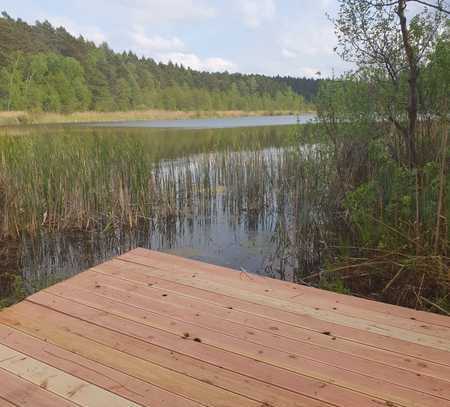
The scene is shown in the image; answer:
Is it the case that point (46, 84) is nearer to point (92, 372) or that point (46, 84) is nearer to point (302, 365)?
point (92, 372)

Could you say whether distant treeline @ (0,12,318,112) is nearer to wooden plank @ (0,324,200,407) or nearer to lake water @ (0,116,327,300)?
lake water @ (0,116,327,300)

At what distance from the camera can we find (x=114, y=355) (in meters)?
1.50

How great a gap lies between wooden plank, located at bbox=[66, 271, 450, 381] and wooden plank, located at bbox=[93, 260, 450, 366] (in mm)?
39

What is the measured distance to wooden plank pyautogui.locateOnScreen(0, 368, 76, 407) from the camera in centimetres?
125

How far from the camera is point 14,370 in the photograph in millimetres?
1425

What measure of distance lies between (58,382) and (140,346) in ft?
1.01

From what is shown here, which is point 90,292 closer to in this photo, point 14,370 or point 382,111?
point 14,370

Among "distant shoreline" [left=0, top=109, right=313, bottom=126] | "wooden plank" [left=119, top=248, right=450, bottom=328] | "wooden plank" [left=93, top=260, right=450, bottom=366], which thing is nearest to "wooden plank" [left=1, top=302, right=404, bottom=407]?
"wooden plank" [left=93, top=260, right=450, bottom=366]

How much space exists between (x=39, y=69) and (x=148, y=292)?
101 feet

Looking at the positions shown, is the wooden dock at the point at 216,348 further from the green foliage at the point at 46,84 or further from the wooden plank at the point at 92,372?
the green foliage at the point at 46,84

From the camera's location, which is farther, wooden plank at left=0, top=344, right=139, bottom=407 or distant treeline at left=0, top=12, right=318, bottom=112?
distant treeline at left=0, top=12, right=318, bottom=112

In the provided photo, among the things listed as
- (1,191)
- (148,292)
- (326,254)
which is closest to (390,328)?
(148,292)

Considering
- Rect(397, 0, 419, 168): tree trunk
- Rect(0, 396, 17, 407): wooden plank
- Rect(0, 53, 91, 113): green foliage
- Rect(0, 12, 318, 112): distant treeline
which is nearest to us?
Rect(0, 396, 17, 407): wooden plank

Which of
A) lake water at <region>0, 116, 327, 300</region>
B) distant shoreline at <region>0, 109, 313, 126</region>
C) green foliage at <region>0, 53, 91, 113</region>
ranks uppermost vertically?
green foliage at <region>0, 53, 91, 113</region>
